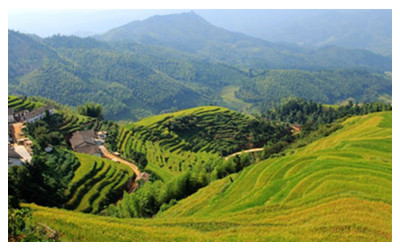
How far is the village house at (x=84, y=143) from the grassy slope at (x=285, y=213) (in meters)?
42.0

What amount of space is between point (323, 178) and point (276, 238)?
33.6 feet

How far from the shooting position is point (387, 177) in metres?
22.0

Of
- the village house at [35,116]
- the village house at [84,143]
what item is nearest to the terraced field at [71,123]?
the village house at [35,116]

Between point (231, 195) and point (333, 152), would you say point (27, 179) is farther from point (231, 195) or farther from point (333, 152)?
point (333, 152)

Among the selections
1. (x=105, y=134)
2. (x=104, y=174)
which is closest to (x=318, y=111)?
(x=105, y=134)

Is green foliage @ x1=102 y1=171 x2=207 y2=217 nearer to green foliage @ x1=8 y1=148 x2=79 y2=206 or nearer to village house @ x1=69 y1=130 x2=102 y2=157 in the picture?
green foliage @ x1=8 y1=148 x2=79 y2=206

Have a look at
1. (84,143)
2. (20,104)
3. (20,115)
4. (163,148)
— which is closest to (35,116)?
(20,115)

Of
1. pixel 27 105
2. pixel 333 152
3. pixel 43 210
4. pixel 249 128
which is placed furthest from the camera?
pixel 249 128

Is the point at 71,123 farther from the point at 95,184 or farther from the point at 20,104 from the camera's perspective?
the point at 95,184

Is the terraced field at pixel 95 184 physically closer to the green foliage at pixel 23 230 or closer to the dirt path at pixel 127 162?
the dirt path at pixel 127 162

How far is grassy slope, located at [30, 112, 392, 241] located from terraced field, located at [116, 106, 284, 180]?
40.3 meters

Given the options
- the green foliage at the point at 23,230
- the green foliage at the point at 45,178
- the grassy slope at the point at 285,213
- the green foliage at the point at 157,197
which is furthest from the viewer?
the green foliage at the point at 157,197

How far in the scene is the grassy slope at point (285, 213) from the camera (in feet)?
48.8

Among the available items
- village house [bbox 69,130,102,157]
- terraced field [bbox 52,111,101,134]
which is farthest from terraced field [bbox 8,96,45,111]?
village house [bbox 69,130,102,157]
